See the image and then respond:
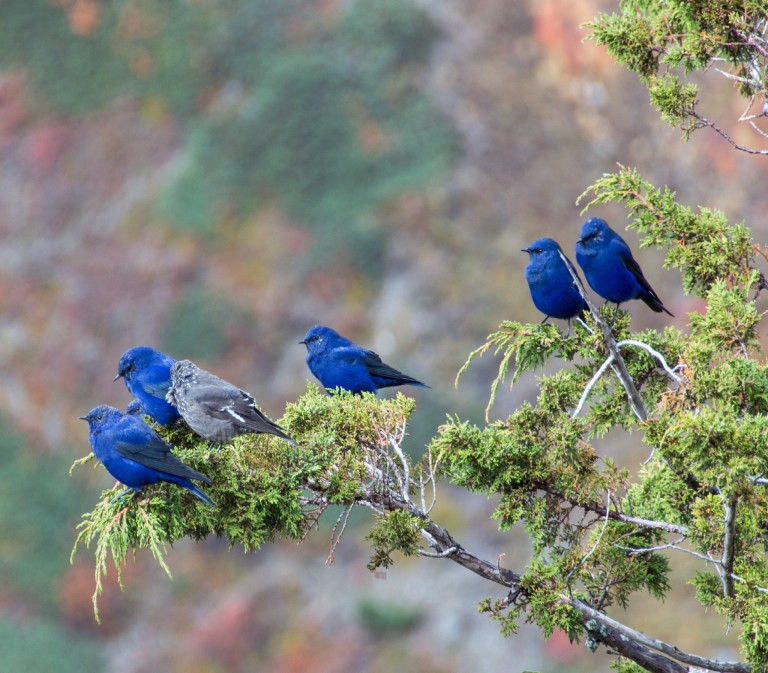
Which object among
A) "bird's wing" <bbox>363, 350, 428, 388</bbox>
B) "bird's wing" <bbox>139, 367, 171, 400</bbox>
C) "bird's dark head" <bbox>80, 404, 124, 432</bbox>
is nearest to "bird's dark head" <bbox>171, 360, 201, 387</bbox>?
"bird's wing" <bbox>139, 367, 171, 400</bbox>

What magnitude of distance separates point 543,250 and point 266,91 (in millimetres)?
18581

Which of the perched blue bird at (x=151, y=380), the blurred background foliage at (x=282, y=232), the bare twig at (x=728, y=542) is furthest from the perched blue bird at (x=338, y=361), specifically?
the blurred background foliage at (x=282, y=232)

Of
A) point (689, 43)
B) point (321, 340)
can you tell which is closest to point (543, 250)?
point (689, 43)

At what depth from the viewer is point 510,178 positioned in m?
22.1

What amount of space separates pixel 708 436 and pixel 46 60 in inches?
1010

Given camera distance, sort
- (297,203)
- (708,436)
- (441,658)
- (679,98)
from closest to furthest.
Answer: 1. (708,436)
2. (679,98)
3. (441,658)
4. (297,203)

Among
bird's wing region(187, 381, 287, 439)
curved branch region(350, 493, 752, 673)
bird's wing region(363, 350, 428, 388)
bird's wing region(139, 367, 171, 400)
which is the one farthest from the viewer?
bird's wing region(363, 350, 428, 388)

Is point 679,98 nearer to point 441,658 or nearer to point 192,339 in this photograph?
point 441,658

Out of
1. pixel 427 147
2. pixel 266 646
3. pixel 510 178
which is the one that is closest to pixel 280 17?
pixel 427 147

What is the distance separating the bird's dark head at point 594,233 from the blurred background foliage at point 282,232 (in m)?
11.3

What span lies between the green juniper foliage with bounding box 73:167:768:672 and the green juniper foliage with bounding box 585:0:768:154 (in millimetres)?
833

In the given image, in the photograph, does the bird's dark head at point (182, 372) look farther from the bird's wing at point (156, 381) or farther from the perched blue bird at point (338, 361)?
the perched blue bird at point (338, 361)

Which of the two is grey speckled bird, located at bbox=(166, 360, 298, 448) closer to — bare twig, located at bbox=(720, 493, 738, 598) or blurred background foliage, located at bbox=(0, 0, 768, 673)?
bare twig, located at bbox=(720, 493, 738, 598)

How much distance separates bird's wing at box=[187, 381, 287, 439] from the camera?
6016mm
